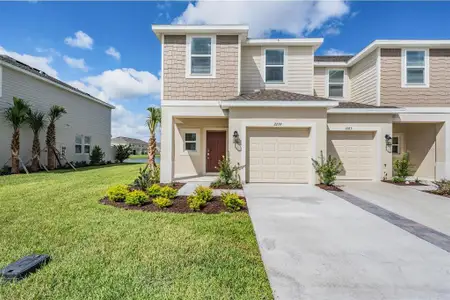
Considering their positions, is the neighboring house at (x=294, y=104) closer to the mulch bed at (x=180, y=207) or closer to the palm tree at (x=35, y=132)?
the mulch bed at (x=180, y=207)

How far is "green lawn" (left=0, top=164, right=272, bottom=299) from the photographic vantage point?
261cm

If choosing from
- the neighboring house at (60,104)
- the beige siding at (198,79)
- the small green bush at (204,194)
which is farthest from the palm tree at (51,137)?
the small green bush at (204,194)

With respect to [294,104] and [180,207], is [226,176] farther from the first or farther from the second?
[294,104]

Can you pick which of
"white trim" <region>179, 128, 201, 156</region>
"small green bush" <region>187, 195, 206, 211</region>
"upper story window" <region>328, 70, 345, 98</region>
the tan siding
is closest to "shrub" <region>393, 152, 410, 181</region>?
"upper story window" <region>328, 70, 345, 98</region>

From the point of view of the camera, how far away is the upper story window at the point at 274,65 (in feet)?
36.3

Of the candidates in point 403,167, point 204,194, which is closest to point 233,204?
point 204,194

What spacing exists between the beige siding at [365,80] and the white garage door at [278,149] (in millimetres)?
4740

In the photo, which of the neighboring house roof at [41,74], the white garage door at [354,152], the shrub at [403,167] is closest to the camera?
the shrub at [403,167]

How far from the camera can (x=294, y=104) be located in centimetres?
913

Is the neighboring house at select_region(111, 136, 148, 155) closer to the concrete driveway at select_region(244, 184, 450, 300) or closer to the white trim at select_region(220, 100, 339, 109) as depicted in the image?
the white trim at select_region(220, 100, 339, 109)

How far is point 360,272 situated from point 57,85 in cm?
2037

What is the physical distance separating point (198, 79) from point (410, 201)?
8739mm

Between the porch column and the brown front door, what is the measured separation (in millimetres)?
2763

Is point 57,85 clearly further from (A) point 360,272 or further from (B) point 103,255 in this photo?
(A) point 360,272
